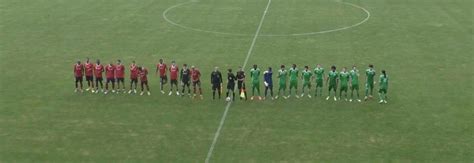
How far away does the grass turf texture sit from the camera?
17.0m

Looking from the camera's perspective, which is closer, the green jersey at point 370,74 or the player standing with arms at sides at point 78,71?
the green jersey at point 370,74

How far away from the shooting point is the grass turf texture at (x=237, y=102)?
16953 mm

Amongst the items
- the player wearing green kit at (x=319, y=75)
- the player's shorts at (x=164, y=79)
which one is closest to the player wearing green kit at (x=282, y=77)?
the player wearing green kit at (x=319, y=75)

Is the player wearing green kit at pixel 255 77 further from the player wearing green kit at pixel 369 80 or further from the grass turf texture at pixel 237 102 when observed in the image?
the player wearing green kit at pixel 369 80

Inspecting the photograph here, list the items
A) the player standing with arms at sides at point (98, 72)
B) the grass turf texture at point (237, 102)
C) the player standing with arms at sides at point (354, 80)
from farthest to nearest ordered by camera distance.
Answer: the player standing with arms at sides at point (98, 72) → the player standing with arms at sides at point (354, 80) → the grass turf texture at point (237, 102)

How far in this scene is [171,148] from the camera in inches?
667

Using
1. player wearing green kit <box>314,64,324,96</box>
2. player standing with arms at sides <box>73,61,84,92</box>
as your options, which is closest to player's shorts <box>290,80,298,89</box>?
player wearing green kit <box>314,64,324,96</box>

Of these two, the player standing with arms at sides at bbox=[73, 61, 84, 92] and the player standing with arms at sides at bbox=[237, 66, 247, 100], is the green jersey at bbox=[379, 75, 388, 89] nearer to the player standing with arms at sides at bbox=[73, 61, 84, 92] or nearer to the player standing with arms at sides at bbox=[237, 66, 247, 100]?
the player standing with arms at sides at bbox=[237, 66, 247, 100]

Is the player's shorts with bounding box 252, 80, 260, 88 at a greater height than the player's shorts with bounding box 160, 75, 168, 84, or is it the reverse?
the player's shorts with bounding box 160, 75, 168, 84

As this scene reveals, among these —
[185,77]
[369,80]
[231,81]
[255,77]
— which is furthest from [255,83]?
[369,80]

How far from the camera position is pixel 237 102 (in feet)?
68.2

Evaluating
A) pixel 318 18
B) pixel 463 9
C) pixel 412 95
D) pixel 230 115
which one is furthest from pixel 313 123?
pixel 463 9

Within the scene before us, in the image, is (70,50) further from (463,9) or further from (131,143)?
(463,9)

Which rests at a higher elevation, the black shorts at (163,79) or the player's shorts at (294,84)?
the black shorts at (163,79)
